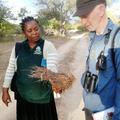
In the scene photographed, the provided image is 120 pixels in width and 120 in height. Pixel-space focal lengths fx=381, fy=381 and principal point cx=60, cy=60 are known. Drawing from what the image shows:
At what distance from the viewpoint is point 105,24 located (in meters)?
2.21

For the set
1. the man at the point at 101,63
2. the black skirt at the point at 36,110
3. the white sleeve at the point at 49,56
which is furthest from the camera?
the black skirt at the point at 36,110

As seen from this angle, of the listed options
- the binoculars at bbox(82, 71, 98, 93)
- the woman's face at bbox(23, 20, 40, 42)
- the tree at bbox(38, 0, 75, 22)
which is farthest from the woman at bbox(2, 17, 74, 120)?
the tree at bbox(38, 0, 75, 22)

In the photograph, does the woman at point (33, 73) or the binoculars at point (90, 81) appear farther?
the woman at point (33, 73)

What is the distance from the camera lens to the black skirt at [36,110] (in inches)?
140

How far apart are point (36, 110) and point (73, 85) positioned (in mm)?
2707

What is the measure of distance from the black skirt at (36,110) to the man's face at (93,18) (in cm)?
149

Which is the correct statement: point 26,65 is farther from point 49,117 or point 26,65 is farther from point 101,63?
point 101,63

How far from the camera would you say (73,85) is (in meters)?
6.24

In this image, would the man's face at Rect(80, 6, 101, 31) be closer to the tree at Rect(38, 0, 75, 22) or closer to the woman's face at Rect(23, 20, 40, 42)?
the woman's face at Rect(23, 20, 40, 42)

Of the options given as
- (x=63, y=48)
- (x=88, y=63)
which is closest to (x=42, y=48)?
(x=88, y=63)

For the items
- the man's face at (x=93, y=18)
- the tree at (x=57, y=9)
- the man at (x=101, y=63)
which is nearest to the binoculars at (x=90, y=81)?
the man at (x=101, y=63)

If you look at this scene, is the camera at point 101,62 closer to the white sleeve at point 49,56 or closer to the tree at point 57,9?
the white sleeve at point 49,56

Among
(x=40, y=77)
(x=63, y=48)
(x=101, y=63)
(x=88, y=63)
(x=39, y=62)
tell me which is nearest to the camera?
(x=101, y=63)

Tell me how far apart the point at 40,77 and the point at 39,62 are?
0.89 feet
